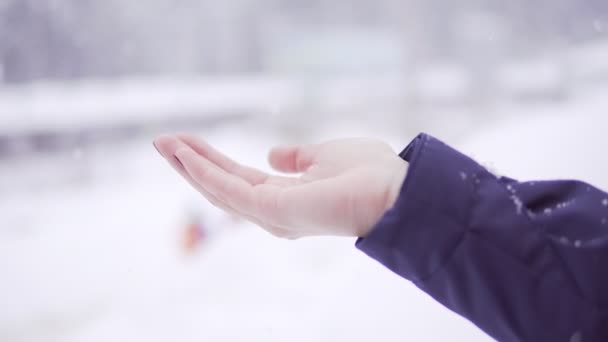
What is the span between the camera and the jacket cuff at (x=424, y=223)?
16.1 inches

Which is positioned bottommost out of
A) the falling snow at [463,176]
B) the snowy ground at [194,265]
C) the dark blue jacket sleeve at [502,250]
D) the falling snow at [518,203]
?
the snowy ground at [194,265]

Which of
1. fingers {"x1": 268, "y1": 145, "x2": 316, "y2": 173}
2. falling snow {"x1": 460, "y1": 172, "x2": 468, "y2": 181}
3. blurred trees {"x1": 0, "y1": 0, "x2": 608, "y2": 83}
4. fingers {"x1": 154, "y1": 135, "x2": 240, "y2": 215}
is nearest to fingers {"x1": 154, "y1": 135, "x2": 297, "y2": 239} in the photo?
fingers {"x1": 154, "y1": 135, "x2": 240, "y2": 215}

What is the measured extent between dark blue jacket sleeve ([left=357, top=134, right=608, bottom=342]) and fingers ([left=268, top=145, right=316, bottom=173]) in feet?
0.67

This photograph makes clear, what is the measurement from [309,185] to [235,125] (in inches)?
56.7

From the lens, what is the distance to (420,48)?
219 cm

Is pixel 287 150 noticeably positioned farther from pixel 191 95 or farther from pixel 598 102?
pixel 598 102

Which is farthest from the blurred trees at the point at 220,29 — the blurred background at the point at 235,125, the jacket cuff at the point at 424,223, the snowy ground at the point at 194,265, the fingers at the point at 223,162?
the jacket cuff at the point at 424,223

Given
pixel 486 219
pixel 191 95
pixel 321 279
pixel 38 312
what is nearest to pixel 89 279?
pixel 38 312

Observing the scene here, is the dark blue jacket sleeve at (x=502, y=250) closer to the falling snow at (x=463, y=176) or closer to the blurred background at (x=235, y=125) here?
the falling snow at (x=463, y=176)

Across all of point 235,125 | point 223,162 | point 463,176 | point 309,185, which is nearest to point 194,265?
point 235,125

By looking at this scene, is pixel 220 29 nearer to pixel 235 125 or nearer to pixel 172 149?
pixel 235 125

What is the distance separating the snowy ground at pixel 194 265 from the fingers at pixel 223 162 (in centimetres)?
40

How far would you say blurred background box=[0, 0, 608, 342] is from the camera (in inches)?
40.9

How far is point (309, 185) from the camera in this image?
47 centimetres
